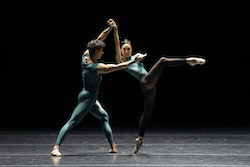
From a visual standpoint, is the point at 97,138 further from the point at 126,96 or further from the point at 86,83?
the point at 126,96

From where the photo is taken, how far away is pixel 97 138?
237 inches

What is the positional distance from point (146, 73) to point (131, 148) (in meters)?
0.87

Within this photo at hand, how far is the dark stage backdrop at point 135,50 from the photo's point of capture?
800 centimetres

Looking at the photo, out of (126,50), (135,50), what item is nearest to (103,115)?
(126,50)

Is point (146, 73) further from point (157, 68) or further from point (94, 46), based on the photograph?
point (94, 46)

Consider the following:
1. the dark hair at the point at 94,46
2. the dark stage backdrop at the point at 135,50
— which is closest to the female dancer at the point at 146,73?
the dark hair at the point at 94,46

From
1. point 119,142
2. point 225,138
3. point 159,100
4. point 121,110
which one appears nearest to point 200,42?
point 159,100

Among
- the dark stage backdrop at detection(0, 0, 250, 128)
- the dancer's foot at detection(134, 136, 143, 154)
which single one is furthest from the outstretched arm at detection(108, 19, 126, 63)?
the dark stage backdrop at detection(0, 0, 250, 128)

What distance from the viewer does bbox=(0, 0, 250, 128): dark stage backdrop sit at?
315 inches

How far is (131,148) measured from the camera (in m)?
5.29

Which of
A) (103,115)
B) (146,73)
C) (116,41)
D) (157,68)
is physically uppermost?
(116,41)

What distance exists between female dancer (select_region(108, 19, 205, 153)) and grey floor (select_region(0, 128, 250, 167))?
0.33 metres

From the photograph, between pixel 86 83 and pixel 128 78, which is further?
pixel 128 78

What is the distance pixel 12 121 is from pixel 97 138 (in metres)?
2.14
